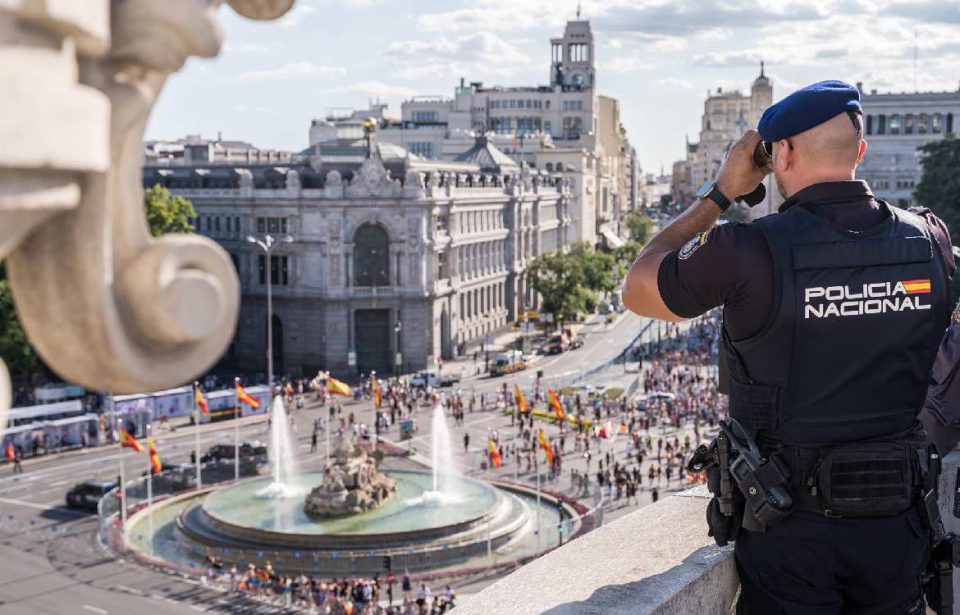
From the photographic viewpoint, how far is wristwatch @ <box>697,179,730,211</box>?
20.7 feet

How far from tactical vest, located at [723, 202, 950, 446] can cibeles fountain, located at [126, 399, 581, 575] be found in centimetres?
3270

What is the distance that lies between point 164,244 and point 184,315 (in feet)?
0.62

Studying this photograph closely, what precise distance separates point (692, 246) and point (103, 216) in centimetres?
312

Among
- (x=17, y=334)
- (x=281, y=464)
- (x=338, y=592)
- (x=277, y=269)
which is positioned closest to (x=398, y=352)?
(x=277, y=269)

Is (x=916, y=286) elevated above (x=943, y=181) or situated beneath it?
situated beneath

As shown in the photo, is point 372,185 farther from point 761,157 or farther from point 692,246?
point 692,246

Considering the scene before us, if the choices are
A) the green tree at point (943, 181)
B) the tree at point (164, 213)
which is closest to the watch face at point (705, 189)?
the tree at point (164, 213)

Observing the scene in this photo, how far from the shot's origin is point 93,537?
41.4 metres

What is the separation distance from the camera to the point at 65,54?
2.98 meters

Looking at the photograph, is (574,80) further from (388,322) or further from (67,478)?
(67,478)

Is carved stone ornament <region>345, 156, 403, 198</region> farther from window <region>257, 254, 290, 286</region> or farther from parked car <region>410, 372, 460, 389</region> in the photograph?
parked car <region>410, 372, 460, 389</region>

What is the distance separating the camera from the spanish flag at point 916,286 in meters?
5.70

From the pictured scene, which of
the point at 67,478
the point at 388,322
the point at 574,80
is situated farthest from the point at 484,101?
the point at 67,478

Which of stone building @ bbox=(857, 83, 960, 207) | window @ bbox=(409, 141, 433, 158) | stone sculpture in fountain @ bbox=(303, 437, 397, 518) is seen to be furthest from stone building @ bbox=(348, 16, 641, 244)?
stone sculpture in fountain @ bbox=(303, 437, 397, 518)
